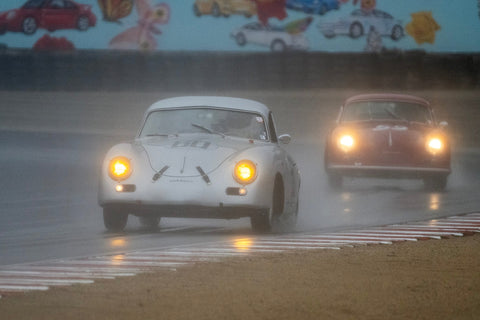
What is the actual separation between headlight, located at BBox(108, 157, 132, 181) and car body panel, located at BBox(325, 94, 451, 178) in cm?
686

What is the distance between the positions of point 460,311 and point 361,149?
10631 millimetres

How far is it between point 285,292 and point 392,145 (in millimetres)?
10056

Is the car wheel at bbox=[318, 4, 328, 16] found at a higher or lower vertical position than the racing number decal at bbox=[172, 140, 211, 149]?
lower

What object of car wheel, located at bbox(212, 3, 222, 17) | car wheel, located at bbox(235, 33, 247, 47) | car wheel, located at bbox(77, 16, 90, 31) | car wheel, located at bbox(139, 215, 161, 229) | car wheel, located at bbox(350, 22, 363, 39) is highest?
car wheel, located at bbox(139, 215, 161, 229)

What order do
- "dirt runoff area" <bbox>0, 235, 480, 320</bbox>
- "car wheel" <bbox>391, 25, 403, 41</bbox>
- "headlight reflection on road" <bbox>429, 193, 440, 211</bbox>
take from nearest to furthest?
1. "dirt runoff area" <bbox>0, 235, 480, 320</bbox>
2. "headlight reflection on road" <bbox>429, 193, 440, 211</bbox>
3. "car wheel" <bbox>391, 25, 403, 41</bbox>

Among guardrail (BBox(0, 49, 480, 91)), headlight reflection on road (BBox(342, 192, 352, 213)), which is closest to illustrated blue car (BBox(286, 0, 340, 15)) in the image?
guardrail (BBox(0, 49, 480, 91))

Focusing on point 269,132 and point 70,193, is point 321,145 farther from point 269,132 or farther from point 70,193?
point 269,132

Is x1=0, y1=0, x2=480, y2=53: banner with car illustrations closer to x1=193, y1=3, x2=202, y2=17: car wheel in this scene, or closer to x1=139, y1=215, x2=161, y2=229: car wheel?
x1=193, y1=3, x2=202, y2=17: car wheel

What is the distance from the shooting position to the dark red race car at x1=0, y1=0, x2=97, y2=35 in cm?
4128

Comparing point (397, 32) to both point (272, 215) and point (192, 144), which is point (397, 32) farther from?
point (192, 144)

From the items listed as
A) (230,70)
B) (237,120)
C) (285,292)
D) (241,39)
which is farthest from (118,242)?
(241,39)

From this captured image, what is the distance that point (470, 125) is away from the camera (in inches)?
1312

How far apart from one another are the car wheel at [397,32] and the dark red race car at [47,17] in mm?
9710

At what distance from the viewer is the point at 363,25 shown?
42.4 metres
